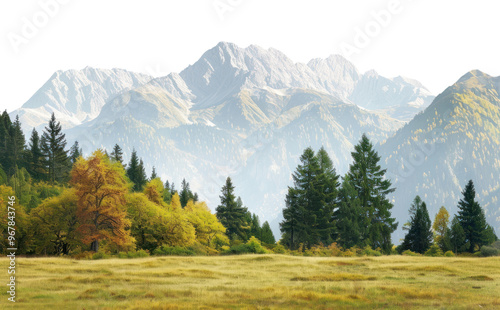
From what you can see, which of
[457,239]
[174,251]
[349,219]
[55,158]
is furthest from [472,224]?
[55,158]

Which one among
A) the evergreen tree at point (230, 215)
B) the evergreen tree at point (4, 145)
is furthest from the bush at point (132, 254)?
the evergreen tree at point (4, 145)

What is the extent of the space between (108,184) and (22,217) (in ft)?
35.1

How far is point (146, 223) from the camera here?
5247 centimetres

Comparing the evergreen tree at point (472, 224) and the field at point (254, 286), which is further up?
the evergreen tree at point (472, 224)

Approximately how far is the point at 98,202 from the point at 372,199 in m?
43.4

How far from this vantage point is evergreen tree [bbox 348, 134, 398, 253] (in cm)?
6725

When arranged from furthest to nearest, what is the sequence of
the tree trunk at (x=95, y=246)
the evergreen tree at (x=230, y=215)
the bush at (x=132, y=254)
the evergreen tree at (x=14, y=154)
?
the evergreen tree at (x=14, y=154) < the evergreen tree at (x=230, y=215) < the tree trunk at (x=95, y=246) < the bush at (x=132, y=254)

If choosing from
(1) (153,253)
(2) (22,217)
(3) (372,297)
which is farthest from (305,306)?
(2) (22,217)

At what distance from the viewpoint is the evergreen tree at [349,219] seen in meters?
66.3

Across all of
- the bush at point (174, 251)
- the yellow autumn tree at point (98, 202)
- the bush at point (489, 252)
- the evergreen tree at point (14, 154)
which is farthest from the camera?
the evergreen tree at point (14, 154)

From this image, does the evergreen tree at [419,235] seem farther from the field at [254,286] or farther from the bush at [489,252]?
the field at [254,286]

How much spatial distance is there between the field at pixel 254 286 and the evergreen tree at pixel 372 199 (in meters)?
30.8

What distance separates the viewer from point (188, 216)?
66.6 meters

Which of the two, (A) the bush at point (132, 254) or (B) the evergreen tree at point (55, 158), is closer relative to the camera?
(A) the bush at point (132, 254)
